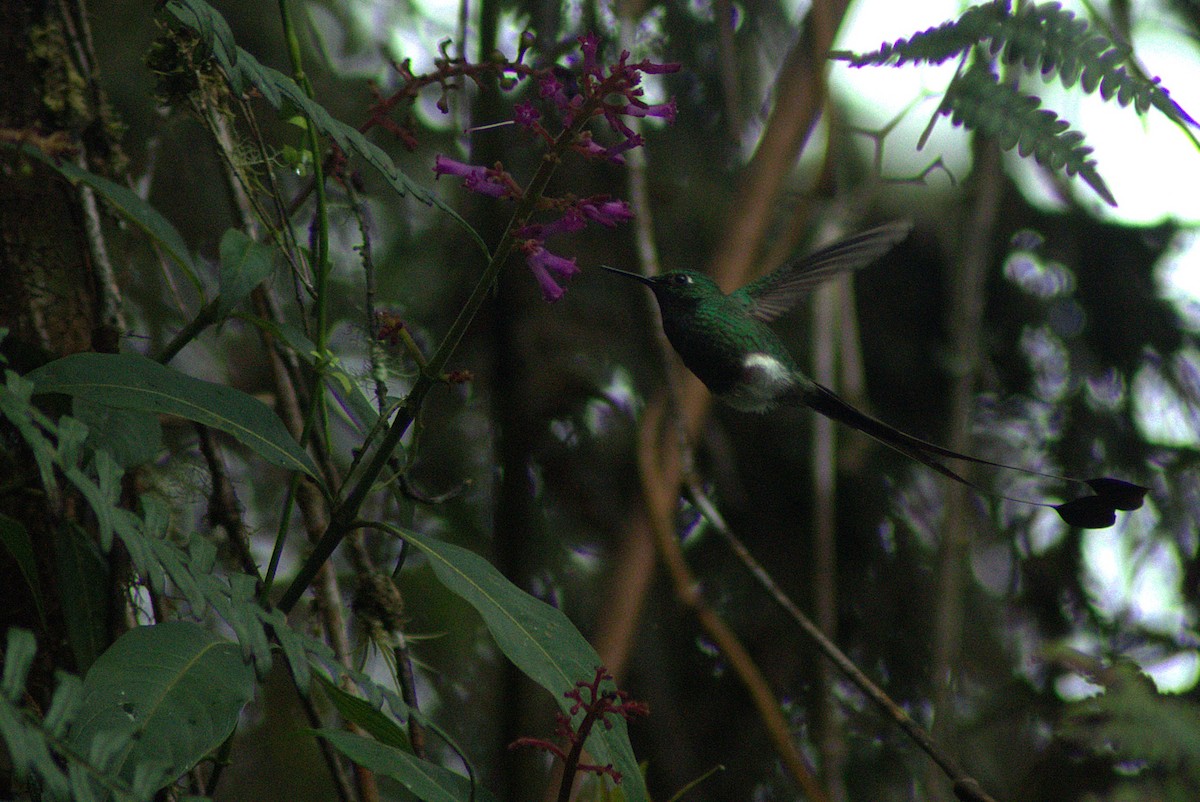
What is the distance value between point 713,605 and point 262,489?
4.51ft

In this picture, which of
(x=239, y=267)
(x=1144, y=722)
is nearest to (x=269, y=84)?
(x=239, y=267)

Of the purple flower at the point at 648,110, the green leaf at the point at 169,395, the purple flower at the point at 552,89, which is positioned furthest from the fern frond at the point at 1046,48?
the green leaf at the point at 169,395

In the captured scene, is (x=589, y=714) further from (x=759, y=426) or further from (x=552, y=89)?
(x=759, y=426)

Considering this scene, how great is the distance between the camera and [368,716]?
1155 millimetres

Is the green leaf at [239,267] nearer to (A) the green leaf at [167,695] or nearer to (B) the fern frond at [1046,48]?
(A) the green leaf at [167,695]

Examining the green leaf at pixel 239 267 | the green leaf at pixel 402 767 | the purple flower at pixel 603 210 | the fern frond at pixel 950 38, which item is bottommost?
the green leaf at pixel 402 767

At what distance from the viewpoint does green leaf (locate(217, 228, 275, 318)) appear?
1.15m

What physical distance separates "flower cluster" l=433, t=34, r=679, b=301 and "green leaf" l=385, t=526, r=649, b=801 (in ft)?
1.08

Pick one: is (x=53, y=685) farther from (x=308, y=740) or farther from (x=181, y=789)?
(x=308, y=740)

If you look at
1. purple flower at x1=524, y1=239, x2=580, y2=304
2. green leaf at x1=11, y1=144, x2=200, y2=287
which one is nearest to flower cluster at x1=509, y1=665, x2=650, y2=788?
purple flower at x1=524, y1=239, x2=580, y2=304

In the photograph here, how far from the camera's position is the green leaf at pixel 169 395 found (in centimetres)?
112

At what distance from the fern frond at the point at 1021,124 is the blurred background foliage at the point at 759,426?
3.88 ft

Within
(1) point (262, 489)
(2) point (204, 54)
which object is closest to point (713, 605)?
(1) point (262, 489)

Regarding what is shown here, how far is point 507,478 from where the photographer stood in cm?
254
